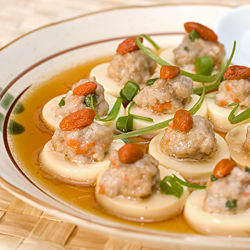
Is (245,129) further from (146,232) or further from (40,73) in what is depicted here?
(40,73)

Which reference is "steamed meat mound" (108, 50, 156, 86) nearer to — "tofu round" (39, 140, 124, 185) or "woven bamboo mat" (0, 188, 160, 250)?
"tofu round" (39, 140, 124, 185)

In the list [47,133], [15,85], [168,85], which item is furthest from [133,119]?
[15,85]

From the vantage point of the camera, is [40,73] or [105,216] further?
[40,73]

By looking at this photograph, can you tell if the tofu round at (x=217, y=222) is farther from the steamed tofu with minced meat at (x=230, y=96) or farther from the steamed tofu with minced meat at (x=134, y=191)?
the steamed tofu with minced meat at (x=230, y=96)

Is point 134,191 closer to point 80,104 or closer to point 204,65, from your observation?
point 80,104

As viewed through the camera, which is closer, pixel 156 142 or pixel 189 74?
pixel 156 142

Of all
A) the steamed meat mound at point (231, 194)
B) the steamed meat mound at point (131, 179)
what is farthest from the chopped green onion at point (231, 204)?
the steamed meat mound at point (131, 179)

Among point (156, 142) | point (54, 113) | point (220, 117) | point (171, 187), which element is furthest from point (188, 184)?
point (54, 113)
